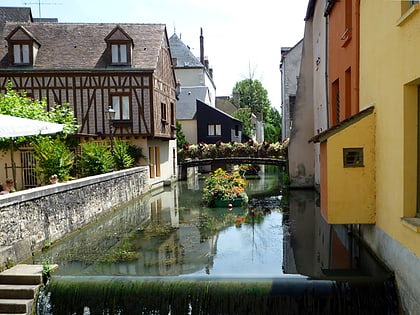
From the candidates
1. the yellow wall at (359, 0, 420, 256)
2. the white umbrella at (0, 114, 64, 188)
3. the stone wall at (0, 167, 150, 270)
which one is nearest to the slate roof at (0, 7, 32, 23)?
the stone wall at (0, 167, 150, 270)

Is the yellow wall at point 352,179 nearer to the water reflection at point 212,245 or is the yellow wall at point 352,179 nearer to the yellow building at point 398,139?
the yellow building at point 398,139

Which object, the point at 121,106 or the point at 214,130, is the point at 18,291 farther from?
the point at 214,130

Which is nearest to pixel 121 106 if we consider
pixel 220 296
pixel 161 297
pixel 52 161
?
pixel 52 161

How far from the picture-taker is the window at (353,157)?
7.19m

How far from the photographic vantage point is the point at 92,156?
1650 cm

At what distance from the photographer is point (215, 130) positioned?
36844 millimetres

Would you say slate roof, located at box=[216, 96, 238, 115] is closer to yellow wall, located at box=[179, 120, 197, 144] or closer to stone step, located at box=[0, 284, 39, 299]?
yellow wall, located at box=[179, 120, 197, 144]

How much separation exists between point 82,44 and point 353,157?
18157 mm

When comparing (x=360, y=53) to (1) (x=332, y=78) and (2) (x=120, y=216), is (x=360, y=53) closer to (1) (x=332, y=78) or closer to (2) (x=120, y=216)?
(1) (x=332, y=78)

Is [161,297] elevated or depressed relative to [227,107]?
depressed

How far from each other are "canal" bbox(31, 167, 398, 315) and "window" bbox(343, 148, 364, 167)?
182 centimetres

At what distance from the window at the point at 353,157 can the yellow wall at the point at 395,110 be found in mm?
298

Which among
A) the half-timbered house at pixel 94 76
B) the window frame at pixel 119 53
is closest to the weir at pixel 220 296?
the half-timbered house at pixel 94 76

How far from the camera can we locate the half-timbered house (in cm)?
2061
